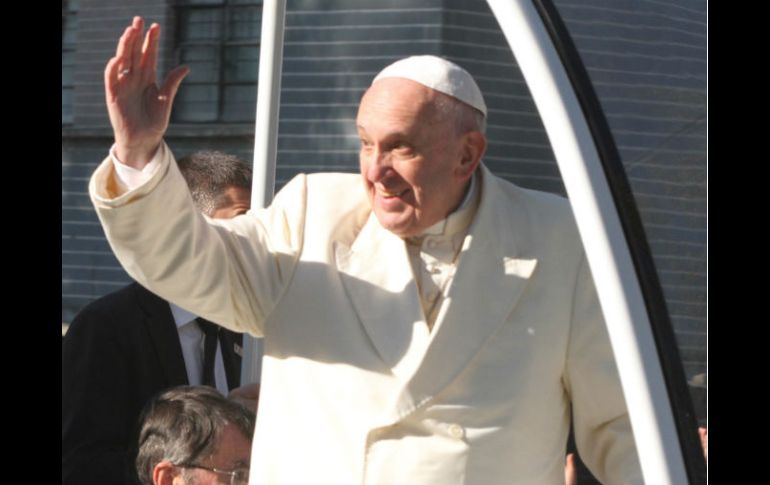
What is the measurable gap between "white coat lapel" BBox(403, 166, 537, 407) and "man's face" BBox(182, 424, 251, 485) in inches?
26.2

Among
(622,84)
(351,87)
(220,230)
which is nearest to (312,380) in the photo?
(220,230)

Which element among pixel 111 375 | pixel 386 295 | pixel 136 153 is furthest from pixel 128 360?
pixel 136 153

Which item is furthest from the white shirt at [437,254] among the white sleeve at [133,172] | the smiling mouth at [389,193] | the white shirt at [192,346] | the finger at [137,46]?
the white shirt at [192,346]

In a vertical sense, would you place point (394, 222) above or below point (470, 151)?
below

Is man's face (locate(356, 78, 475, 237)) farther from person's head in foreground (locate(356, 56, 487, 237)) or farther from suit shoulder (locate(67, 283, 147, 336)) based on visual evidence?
suit shoulder (locate(67, 283, 147, 336))

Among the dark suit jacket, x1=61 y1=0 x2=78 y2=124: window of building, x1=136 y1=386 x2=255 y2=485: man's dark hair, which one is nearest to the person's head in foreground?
x1=136 y1=386 x2=255 y2=485: man's dark hair

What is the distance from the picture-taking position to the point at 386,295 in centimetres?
304

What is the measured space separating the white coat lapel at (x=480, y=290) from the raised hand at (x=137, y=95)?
654mm

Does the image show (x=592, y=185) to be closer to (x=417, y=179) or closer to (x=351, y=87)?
(x=417, y=179)

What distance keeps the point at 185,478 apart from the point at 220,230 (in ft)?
2.20

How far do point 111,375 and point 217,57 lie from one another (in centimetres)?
1413

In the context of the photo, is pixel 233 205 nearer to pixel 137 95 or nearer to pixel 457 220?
pixel 457 220

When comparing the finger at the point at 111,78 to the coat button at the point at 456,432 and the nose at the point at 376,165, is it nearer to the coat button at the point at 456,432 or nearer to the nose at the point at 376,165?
the nose at the point at 376,165
